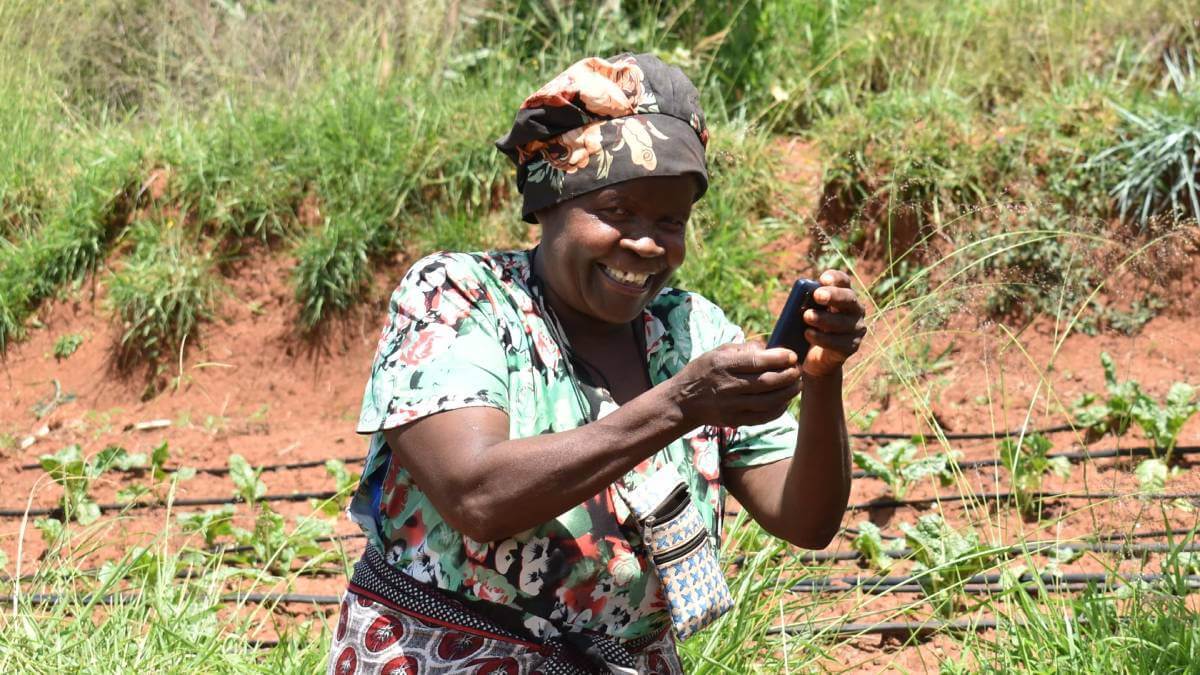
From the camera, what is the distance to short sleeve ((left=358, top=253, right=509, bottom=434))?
1954 millimetres

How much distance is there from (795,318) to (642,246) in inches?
11.8

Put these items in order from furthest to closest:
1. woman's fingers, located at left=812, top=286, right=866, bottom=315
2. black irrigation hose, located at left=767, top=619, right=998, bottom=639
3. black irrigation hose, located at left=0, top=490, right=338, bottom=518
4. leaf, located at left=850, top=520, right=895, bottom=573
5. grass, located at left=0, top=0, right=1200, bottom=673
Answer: grass, located at left=0, top=0, right=1200, bottom=673
black irrigation hose, located at left=0, top=490, right=338, bottom=518
leaf, located at left=850, top=520, right=895, bottom=573
black irrigation hose, located at left=767, top=619, right=998, bottom=639
woman's fingers, located at left=812, top=286, right=866, bottom=315

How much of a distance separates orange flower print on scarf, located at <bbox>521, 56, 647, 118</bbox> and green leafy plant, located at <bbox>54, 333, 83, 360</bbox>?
178 inches

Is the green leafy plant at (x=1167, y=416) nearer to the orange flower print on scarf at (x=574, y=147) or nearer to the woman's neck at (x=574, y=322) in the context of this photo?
the woman's neck at (x=574, y=322)

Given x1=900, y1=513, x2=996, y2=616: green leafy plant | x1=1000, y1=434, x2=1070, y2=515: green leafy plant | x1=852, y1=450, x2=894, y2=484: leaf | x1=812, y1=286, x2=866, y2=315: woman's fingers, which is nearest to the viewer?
x1=812, y1=286, x2=866, y2=315: woman's fingers

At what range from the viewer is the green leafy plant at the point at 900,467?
12.7 feet

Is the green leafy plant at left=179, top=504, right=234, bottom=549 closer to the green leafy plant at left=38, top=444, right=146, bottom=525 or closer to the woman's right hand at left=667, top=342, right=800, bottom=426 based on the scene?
the green leafy plant at left=38, top=444, right=146, bottom=525

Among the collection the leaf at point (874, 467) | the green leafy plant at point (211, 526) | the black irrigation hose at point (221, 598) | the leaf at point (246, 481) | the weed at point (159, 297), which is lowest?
the weed at point (159, 297)

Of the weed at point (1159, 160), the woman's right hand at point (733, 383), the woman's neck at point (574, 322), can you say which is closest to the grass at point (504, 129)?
the weed at point (1159, 160)

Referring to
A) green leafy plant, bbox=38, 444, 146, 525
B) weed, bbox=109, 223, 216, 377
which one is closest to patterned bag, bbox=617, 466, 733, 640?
green leafy plant, bbox=38, 444, 146, 525

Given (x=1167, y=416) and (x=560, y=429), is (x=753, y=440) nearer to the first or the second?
(x=560, y=429)

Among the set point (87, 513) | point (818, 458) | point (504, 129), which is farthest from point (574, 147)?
point (504, 129)

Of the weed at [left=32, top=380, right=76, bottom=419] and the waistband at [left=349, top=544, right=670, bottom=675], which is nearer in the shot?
the waistband at [left=349, top=544, right=670, bottom=675]

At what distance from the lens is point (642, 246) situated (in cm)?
212
